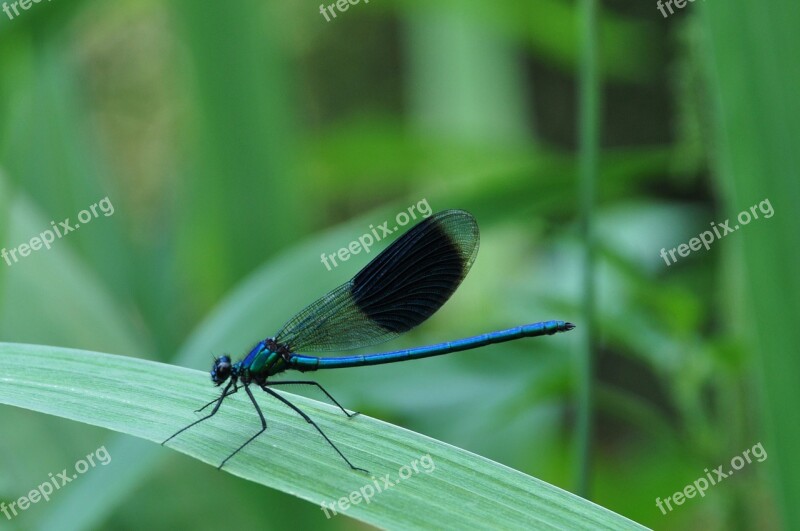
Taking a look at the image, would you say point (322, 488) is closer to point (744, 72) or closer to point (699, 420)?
point (744, 72)

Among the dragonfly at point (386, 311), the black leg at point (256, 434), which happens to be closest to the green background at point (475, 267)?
the dragonfly at point (386, 311)

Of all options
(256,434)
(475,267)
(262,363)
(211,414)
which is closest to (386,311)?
(262,363)

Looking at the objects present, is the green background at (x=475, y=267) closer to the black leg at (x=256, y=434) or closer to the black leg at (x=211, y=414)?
the black leg at (x=211, y=414)

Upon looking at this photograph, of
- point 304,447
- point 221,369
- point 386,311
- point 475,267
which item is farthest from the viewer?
point 475,267

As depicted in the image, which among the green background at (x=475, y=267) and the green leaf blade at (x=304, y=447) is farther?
the green background at (x=475, y=267)

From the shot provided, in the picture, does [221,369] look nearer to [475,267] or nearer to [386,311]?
[386,311]

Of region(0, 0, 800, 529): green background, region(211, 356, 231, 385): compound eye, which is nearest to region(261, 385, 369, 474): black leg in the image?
region(211, 356, 231, 385): compound eye
